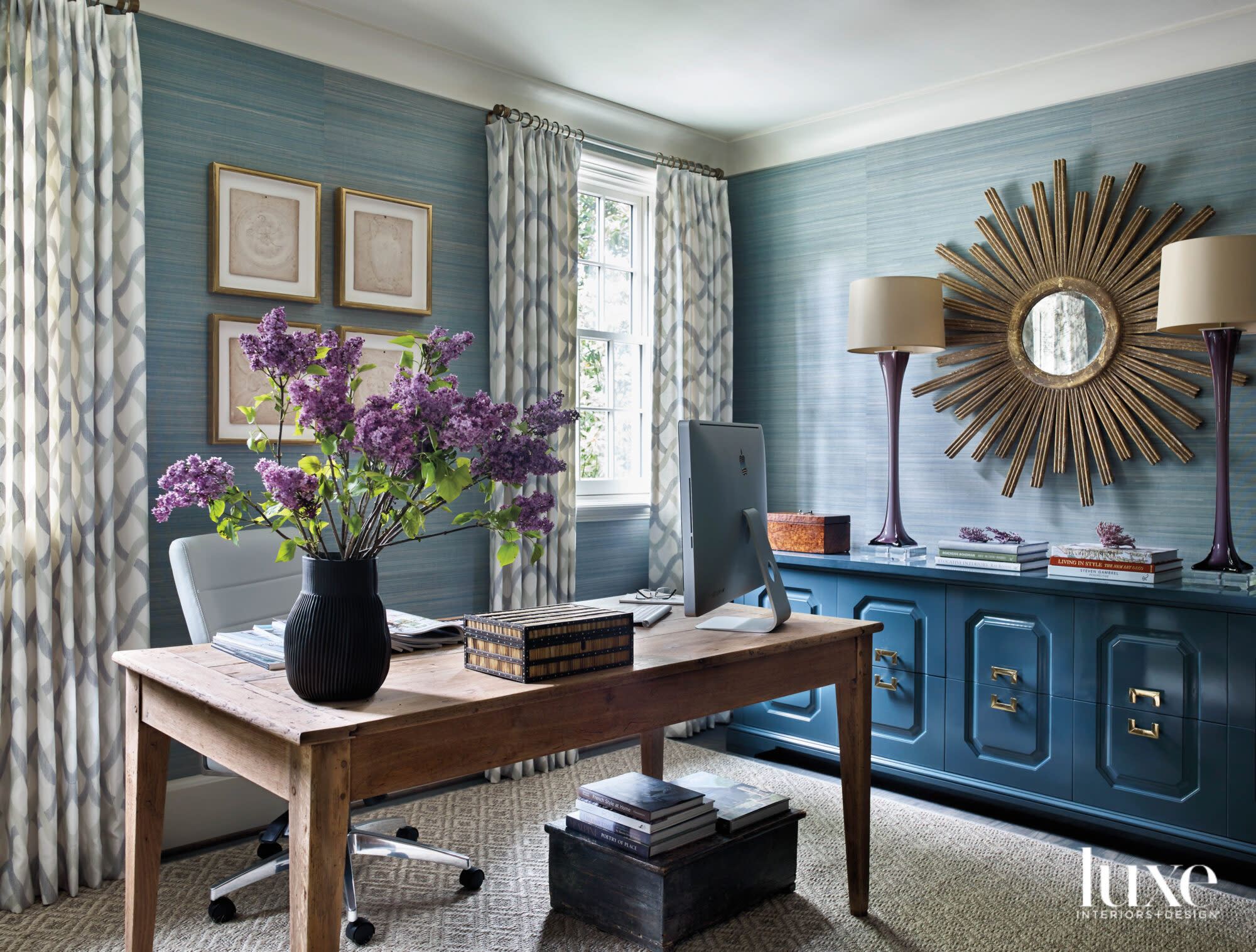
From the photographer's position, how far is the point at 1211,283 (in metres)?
2.90

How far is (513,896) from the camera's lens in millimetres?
2646

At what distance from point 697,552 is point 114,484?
1.73 meters

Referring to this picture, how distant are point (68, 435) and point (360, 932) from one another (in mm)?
1540

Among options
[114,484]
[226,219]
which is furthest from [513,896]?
[226,219]

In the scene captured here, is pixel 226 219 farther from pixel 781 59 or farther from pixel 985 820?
pixel 985 820

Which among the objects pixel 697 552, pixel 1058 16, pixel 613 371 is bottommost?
pixel 697 552

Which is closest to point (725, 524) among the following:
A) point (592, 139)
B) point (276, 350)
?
point (276, 350)

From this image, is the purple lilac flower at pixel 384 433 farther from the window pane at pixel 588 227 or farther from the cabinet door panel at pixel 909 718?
the window pane at pixel 588 227

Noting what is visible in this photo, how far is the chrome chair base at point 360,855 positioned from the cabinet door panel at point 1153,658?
1987 millimetres

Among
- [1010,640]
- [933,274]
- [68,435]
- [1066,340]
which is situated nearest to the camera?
[68,435]

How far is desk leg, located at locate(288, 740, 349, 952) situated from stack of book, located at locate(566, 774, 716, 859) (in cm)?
99

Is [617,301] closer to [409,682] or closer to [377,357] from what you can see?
[377,357]

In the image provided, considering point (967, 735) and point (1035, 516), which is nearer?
point (967, 735)

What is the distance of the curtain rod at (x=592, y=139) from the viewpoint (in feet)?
12.3
